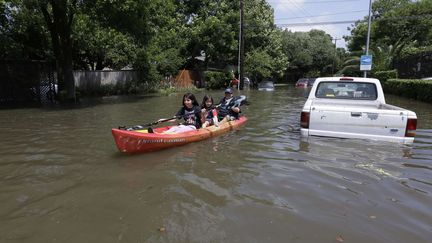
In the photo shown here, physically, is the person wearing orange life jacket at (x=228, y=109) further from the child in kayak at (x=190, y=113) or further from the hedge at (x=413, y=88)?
the hedge at (x=413, y=88)

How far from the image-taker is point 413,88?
2194 centimetres

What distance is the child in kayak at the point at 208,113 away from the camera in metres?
9.97

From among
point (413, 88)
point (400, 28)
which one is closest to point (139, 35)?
point (413, 88)

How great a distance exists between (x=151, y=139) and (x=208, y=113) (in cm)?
324

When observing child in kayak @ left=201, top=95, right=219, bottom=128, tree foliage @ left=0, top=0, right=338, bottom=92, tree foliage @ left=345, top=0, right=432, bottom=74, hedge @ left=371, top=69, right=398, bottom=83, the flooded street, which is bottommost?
the flooded street

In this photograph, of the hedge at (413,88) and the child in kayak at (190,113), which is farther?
the hedge at (413,88)

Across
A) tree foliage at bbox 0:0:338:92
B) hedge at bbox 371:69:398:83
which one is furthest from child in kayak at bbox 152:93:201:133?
hedge at bbox 371:69:398:83

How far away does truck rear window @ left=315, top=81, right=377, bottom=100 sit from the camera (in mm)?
8930

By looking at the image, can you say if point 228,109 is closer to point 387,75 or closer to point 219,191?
point 219,191

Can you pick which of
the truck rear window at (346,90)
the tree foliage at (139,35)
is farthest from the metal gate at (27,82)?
the truck rear window at (346,90)

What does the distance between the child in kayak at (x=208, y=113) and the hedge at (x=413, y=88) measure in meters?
13.7

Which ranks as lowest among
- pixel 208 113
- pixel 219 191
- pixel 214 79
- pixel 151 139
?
pixel 219 191

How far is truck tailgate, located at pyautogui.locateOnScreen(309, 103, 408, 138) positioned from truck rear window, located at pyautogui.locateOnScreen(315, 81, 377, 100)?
1616 millimetres

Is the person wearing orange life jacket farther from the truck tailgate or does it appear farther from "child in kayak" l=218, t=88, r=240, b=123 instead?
the truck tailgate
